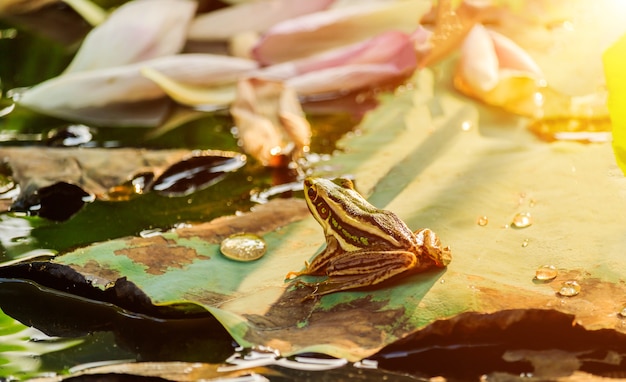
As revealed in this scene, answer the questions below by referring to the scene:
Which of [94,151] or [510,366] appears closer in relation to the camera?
[510,366]

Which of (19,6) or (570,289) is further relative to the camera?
(19,6)

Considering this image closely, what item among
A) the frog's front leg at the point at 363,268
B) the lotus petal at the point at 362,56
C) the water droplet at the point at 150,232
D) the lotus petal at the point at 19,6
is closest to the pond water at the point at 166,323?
the water droplet at the point at 150,232

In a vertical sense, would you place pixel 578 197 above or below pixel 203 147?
above

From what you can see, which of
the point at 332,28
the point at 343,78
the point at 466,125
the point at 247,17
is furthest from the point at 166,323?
the point at 247,17

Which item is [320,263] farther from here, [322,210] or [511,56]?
[511,56]

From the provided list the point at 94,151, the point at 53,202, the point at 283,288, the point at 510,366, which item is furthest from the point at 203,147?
the point at 510,366

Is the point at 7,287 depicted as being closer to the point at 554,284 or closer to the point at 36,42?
the point at 554,284

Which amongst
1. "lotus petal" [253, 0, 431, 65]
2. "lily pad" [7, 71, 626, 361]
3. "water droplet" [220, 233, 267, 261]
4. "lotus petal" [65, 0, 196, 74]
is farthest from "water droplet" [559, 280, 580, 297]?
"lotus petal" [65, 0, 196, 74]

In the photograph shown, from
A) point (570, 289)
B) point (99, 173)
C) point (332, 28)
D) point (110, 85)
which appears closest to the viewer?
point (570, 289)
